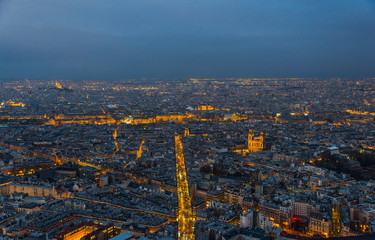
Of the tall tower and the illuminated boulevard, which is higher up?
the illuminated boulevard

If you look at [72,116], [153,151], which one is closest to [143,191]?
[153,151]

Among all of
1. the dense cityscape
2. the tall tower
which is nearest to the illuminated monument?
the dense cityscape

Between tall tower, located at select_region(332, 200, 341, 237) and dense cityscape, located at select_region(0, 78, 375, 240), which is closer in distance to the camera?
dense cityscape, located at select_region(0, 78, 375, 240)

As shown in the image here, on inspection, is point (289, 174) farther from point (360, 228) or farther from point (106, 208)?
point (106, 208)

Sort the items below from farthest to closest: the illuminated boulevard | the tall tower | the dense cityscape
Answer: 1. the tall tower
2. the dense cityscape
3. the illuminated boulevard

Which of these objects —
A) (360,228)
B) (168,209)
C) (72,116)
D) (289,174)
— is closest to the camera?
Result: (360,228)

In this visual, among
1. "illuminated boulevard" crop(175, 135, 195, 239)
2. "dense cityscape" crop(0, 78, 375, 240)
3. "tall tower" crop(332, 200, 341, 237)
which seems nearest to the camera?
"illuminated boulevard" crop(175, 135, 195, 239)

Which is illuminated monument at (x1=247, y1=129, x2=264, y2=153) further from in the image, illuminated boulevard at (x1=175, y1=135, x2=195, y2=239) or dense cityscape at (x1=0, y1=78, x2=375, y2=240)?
illuminated boulevard at (x1=175, y1=135, x2=195, y2=239)

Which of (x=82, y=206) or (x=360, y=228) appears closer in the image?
(x=360, y=228)
